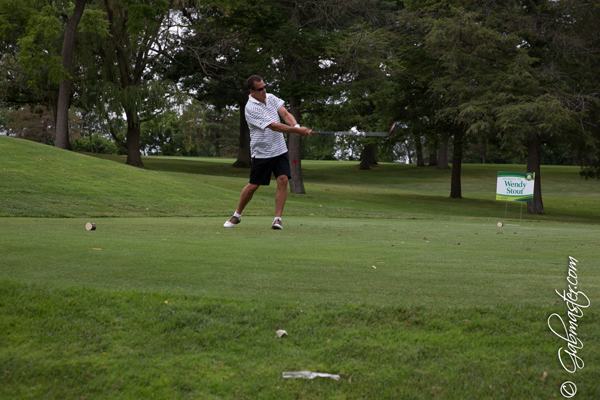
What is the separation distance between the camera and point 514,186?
15.2m

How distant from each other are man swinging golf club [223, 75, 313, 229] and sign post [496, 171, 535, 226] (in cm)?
861

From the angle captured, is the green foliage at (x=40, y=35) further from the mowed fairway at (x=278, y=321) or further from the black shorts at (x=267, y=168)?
the mowed fairway at (x=278, y=321)

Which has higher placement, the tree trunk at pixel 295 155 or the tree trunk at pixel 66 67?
the tree trunk at pixel 66 67

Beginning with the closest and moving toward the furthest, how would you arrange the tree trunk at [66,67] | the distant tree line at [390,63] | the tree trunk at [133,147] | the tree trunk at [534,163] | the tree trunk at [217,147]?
the distant tree line at [390,63] → the tree trunk at [534,163] → the tree trunk at [66,67] → the tree trunk at [133,147] → the tree trunk at [217,147]

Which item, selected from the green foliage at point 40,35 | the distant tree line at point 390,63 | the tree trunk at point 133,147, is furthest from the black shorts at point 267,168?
the tree trunk at point 133,147

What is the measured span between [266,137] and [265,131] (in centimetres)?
10

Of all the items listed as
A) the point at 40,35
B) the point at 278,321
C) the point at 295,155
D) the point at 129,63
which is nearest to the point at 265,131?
the point at 278,321

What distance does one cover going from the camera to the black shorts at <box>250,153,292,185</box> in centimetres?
867

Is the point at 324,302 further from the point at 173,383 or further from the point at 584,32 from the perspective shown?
the point at 584,32

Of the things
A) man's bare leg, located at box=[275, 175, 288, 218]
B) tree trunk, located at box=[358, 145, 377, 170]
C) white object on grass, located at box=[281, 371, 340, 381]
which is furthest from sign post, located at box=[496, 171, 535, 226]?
tree trunk, located at box=[358, 145, 377, 170]

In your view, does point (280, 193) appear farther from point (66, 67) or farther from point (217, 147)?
point (217, 147)

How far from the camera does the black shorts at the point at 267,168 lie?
8672mm

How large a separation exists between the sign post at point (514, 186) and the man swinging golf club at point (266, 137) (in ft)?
28.3

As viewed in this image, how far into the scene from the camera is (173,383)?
2.66 meters
